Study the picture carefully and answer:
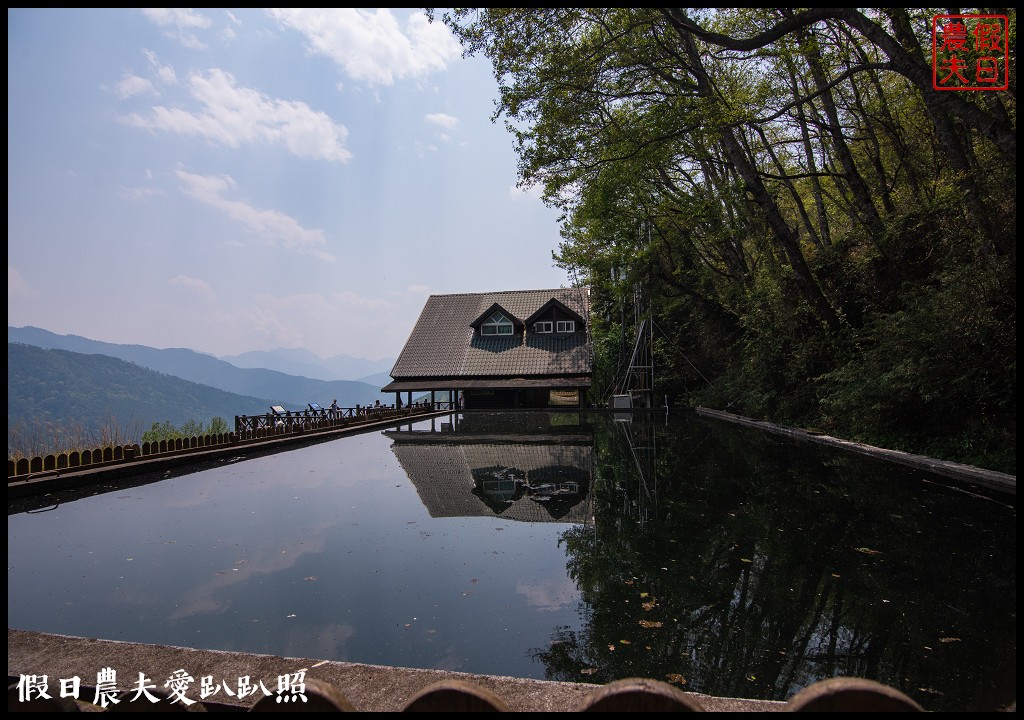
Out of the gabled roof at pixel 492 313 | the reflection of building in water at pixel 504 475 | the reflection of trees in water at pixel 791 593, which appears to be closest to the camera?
the reflection of trees in water at pixel 791 593

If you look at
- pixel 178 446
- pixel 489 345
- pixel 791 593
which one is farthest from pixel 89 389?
pixel 791 593

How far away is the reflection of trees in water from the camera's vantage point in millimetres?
3105

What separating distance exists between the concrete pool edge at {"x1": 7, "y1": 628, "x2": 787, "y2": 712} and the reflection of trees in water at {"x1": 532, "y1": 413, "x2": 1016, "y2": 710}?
30.1 inches

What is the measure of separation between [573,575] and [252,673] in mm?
2788

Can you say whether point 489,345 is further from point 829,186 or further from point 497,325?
point 829,186

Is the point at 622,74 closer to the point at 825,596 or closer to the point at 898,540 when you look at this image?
the point at 898,540

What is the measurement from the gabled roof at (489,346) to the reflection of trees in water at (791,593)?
24.1 metres

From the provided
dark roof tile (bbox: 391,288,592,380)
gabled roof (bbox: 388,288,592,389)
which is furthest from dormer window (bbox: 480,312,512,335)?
dark roof tile (bbox: 391,288,592,380)

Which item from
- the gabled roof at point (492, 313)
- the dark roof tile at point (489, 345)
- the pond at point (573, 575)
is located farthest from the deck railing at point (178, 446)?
the gabled roof at point (492, 313)

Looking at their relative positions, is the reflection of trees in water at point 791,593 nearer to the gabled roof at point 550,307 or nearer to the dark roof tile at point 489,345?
the dark roof tile at point 489,345

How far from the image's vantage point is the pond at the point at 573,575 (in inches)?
130

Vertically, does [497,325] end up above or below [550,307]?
below

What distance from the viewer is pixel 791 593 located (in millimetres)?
4160

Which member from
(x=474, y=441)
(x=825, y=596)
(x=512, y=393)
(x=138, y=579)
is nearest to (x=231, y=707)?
(x=138, y=579)
